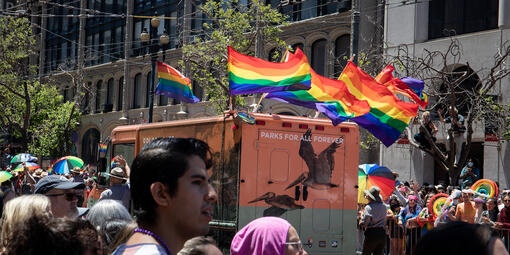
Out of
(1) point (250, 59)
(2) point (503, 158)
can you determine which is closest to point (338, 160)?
(1) point (250, 59)

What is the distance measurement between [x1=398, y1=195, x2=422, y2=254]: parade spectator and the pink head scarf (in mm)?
10199

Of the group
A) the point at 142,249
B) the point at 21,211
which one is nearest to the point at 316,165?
the point at 21,211

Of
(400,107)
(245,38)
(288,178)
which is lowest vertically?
(288,178)

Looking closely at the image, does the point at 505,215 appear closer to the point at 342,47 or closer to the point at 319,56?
the point at 342,47

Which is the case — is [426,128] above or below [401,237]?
above

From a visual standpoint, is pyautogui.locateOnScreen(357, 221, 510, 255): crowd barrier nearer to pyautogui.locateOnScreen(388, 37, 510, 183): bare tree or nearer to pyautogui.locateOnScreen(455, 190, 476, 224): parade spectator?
pyautogui.locateOnScreen(455, 190, 476, 224): parade spectator

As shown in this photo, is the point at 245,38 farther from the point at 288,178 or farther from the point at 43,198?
the point at 43,198

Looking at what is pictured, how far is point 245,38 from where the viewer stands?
24.6 meters

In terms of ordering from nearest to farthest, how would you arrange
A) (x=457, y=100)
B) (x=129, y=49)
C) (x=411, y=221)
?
(x=411, y=221) → (x=457, y=100) → (x=129, y=49)

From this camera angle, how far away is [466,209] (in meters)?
12.2

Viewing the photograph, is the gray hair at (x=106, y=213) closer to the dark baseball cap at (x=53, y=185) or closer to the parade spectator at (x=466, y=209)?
the dark baseball cap at (x=53, y=185)

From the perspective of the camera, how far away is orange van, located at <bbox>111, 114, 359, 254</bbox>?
36.1ft

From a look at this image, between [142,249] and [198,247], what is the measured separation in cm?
41

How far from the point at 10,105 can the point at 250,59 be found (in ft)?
92.6
